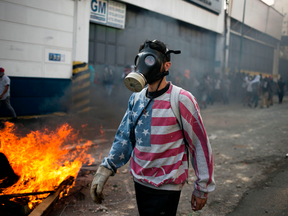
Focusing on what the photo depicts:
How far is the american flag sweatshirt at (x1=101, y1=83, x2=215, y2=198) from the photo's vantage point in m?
1.66

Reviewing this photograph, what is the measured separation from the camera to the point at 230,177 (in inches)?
156

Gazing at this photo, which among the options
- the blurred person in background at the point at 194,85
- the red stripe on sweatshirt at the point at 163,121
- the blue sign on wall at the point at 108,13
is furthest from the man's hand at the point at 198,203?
the blurred person in background at the point at 194,85

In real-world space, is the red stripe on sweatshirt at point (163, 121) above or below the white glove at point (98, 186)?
above

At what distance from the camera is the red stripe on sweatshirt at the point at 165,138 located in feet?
5.56

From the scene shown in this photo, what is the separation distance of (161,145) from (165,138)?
57 millimetres

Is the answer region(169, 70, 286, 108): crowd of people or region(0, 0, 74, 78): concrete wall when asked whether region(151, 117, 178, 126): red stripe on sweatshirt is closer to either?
region(0, 0, 74, 78): concrete wall

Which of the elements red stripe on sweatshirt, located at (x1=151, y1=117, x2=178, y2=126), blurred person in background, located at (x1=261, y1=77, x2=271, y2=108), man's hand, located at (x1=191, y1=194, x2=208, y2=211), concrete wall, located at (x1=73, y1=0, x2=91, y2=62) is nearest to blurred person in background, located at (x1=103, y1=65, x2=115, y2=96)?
concrete wall, located at (x1=73, y1=0, x2=91, y2=62)

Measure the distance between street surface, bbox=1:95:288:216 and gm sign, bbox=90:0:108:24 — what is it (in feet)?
15.2

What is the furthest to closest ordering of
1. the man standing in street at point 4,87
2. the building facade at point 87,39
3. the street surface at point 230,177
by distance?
the building facade at point 87,39 < the man standing in street at point 4,87 < the street surface at point 230,177

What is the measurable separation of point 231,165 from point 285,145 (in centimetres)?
190

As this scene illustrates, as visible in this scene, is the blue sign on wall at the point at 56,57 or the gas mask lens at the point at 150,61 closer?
the gas mask lens at the point at 150,61

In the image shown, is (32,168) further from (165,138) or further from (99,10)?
(99,10)

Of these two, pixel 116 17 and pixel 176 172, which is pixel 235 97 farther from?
pixel 176 172

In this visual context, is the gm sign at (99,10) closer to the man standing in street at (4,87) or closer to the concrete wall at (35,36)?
the concrete wall at (35,36)
